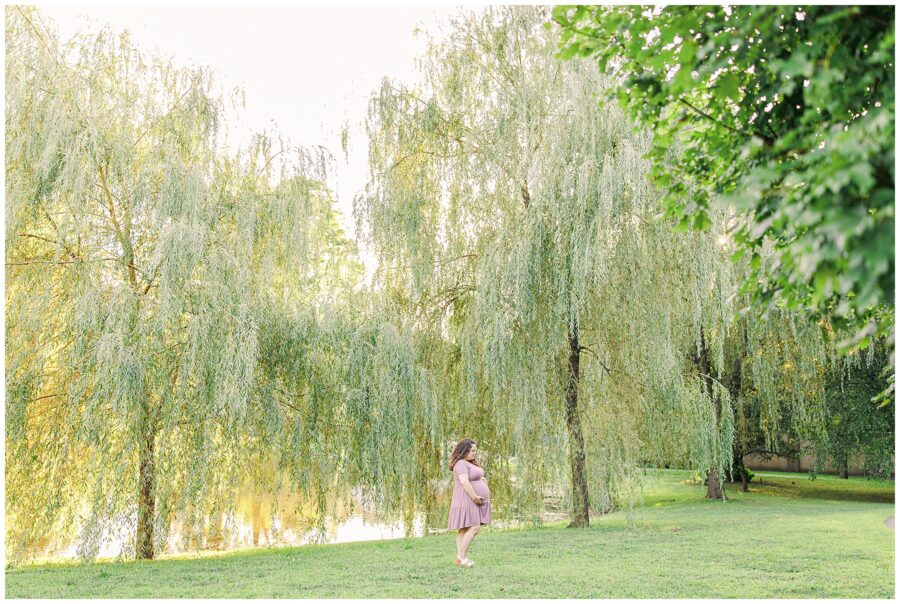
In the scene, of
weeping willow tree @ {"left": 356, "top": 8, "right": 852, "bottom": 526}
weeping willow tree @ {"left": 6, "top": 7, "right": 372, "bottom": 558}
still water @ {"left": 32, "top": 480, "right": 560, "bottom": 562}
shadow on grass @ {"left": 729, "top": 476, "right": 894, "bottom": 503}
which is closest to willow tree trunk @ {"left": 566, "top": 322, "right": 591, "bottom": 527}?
weeping willow tree @ {"left": 356, "top": 8, "right": 852, "bottom": 526}

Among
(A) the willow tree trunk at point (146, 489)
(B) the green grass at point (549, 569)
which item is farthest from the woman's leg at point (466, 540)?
(A) the willow tree trunk at point (146, 489)

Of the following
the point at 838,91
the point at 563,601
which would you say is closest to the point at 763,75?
the point at 838,91

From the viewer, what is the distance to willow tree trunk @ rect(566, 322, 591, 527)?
9.35 meters

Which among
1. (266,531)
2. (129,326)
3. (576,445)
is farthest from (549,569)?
(266,531)

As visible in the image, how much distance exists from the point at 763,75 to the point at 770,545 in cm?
624

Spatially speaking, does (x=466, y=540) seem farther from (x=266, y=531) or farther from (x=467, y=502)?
(x=266, y=531)

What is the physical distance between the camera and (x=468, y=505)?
6.89 m

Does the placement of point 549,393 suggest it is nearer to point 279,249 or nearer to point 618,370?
point 618,370

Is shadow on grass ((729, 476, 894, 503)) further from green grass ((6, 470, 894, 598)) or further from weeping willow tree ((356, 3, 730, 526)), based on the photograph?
weeping willow tree ((356, 3, 730, 526))

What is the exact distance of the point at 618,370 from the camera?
373 inches

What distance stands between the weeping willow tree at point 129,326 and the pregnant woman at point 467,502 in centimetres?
203

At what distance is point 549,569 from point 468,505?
1011mm

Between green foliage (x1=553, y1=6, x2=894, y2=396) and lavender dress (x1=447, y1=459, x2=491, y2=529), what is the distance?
392 cm

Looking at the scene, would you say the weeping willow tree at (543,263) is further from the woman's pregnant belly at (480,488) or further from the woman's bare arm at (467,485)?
the woman's bare arm at (467,485)
